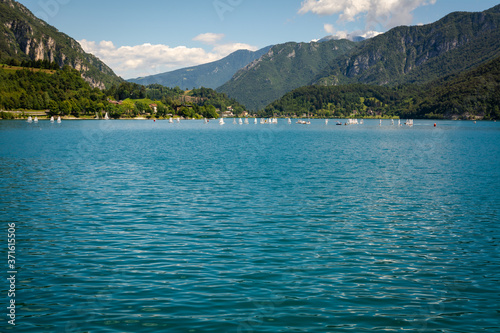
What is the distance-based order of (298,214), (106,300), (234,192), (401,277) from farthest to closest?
(234,192) → (298,214) → (401,277) → (106,300)

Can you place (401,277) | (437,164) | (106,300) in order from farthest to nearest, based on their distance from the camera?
(437,164) → (401,277) → (106,300)

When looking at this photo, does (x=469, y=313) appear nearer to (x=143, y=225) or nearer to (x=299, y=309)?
(x=299, y=309)

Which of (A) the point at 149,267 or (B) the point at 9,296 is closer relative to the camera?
(B) the point at 9,296

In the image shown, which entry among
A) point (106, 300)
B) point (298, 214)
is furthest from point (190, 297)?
point (298, 214)

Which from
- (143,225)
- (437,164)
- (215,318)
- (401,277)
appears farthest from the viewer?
(437,164)

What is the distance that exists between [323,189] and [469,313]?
85.8ft

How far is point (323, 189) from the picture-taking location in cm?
4084

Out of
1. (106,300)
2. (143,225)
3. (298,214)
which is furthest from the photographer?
(298,214)

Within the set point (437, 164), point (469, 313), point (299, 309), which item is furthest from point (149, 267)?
point (437, 164)

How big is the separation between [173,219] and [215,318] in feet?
48.8

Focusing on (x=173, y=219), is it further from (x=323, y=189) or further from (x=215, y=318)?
(x=323, y=189)

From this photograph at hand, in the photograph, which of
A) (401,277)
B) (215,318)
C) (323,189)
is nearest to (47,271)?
(215,318)

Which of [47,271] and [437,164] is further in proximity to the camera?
[437,164]

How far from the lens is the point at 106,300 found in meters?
15.7
